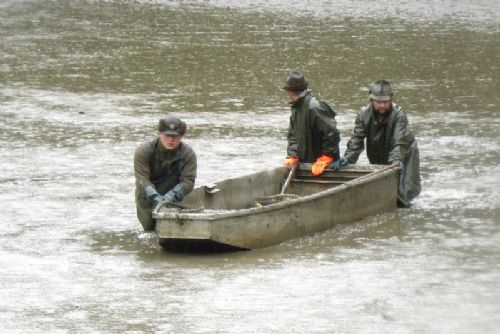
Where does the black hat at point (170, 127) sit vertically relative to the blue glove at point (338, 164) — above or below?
above

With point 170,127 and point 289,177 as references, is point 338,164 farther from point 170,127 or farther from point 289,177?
point 170,127

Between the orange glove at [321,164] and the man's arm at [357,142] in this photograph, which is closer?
the orange glove at [321,164]

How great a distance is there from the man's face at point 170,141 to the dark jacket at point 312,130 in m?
1.75

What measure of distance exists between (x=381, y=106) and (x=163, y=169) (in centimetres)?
249

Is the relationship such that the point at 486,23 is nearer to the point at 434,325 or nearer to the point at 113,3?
the point at 113,3

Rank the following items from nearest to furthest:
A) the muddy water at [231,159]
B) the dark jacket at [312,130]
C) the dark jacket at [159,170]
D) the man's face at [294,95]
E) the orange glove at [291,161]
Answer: the muddy water at [231,159] → the dark jacket at [159,170] → the man's face at [294,95] → the dark jacket at [312,130] → the orange glove at [291,161]

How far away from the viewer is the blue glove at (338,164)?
12539 millimetres

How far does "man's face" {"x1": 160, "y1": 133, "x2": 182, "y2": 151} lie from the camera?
11.0 m

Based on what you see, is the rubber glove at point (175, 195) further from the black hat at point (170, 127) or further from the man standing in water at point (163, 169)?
the black hat at point (170, 127)

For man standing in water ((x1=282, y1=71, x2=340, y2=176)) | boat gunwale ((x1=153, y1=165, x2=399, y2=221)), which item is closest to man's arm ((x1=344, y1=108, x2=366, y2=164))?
man standing in water ((x1=282, y1=71, x2=340, y2=176))

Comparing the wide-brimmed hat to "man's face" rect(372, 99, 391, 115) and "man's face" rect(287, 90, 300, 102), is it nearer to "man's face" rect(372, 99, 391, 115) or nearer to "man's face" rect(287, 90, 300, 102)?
"man's face" rect(372, 99, 391, 115)

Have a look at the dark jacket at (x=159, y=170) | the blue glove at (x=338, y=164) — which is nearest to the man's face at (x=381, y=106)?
the blue glove at (x=338, y=164)

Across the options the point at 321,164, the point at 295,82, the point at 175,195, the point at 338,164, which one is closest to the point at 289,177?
the point at 321,164

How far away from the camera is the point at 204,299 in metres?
9.45
